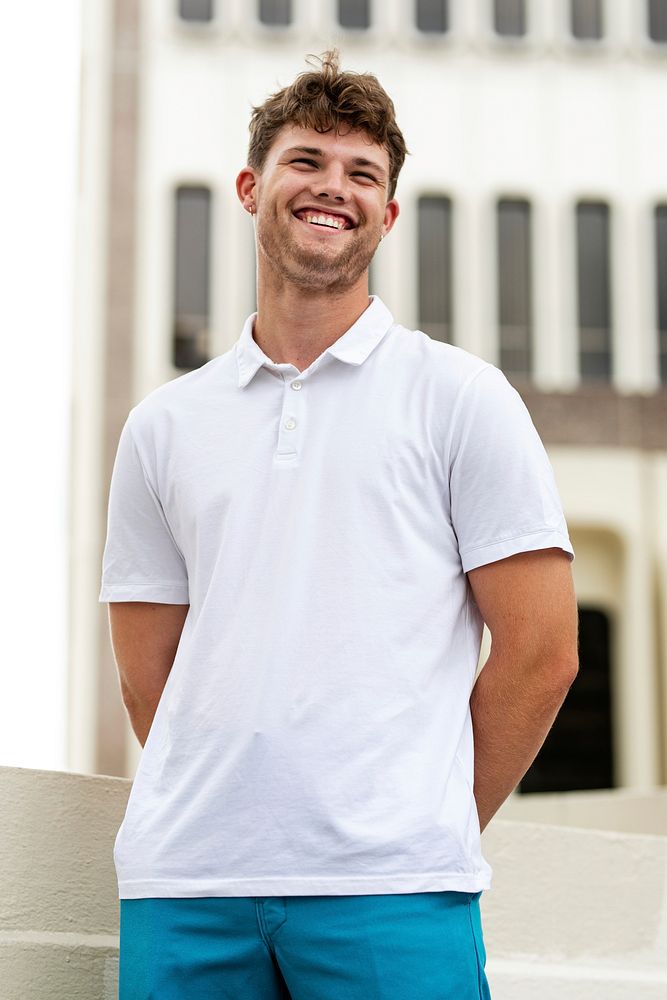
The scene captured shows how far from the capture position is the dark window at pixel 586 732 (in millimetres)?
17578

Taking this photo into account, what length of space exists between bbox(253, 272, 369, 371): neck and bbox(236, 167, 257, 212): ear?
26 cm

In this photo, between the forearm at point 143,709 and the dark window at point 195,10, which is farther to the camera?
the dark window at point 195,10

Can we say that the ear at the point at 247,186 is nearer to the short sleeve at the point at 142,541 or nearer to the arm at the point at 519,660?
the short sleeve at the point at 142,541

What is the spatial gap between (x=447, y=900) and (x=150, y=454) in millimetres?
878

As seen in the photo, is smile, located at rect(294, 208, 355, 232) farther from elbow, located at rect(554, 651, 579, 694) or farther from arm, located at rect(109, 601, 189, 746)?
elbow, located at rect(554, 651, 579, 694)

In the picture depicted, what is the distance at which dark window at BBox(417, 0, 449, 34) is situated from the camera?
1845 centimetres

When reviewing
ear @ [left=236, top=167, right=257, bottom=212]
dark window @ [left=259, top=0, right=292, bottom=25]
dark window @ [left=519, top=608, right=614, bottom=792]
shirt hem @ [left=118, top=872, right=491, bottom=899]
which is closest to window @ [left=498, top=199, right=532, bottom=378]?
dark window @ [left=519, top=608, right=614, bottom=792]

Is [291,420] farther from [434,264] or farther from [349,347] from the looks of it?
[434,264]

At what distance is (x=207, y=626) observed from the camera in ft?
7.91

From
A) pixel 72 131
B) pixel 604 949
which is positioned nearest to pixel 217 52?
pixel 72 131

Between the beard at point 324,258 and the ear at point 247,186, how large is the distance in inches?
7.8

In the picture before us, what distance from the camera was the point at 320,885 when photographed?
87.0 inches

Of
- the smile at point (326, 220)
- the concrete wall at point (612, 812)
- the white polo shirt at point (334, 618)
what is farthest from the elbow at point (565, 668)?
the concrete wall at point (612, 812)

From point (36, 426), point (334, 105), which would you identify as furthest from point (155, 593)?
point (36, 426)
